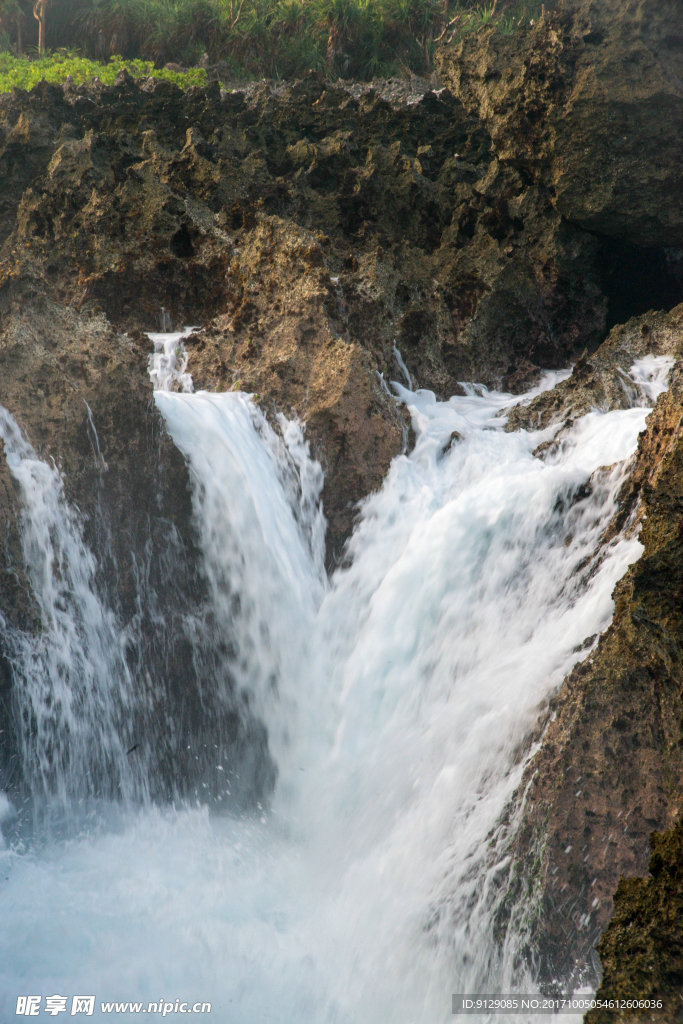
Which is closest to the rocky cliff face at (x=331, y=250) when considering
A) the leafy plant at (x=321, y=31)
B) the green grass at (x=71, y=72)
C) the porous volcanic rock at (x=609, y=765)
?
the porous volcanic rock at (x=609, y=765)

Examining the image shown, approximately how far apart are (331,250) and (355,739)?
4257mm

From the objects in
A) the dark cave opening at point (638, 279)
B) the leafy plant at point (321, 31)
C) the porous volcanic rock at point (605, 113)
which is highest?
the leafy plant at point (321, 31)

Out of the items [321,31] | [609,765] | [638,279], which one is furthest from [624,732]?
[321,31]

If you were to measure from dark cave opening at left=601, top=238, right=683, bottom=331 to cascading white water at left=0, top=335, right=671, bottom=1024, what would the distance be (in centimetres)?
261

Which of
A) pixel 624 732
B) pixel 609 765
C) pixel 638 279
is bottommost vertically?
pixel 609 765

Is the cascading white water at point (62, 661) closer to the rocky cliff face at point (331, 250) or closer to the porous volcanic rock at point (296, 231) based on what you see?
the rocky cliff face at point (331, 250)

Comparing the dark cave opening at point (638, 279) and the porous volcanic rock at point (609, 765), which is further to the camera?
the dark cave opening at point (638, 279)

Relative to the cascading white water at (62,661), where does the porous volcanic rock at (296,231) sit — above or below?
above

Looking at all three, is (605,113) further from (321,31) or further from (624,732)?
(321,31)

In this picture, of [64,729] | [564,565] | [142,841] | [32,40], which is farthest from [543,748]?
[32,40]

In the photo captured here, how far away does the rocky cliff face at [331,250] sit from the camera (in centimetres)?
424

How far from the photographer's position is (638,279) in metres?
7.61

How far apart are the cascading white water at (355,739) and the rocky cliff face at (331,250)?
282 mm

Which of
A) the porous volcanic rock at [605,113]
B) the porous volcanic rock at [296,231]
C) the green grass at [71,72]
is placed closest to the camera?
the porous volcanic rock at [296,231]
